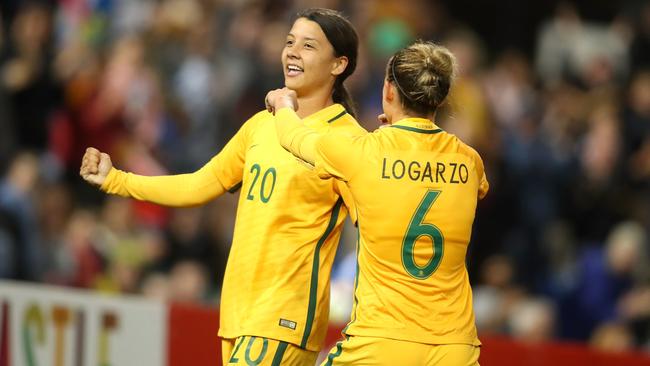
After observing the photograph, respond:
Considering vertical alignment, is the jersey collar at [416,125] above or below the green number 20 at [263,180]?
above

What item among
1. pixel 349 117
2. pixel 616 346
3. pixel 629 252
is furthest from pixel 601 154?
pixel 349 117

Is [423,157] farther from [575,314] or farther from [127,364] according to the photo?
A: [575,314]

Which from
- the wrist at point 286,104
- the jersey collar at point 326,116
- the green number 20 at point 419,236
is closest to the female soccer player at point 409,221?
the green number 20 at point 419,236

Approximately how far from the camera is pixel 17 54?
12.9m

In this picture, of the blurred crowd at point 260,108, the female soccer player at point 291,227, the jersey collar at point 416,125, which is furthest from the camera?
the blurred crowd at point 260,108

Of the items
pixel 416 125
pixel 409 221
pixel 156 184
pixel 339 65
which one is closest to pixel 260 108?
pixel 156 184

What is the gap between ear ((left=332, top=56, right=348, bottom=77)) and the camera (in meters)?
6.23

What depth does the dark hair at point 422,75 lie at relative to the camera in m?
5.50

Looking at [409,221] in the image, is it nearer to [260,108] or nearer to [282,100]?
[282,100]

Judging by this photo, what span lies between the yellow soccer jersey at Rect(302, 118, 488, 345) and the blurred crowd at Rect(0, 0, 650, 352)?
5.01 m

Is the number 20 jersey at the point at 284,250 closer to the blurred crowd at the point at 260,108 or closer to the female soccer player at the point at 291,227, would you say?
the female soccer player at the point at 291,227

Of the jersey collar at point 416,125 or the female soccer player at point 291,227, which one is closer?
the jersey collar at point 416,125

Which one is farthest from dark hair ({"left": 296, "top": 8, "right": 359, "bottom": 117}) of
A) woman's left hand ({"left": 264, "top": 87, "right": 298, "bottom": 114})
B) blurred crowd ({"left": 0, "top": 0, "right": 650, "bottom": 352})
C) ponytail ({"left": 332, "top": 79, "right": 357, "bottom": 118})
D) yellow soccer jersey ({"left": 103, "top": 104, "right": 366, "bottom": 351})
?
blurred crowd ({"left": 0, "top": 0, "right": 650, "bottom": 352})

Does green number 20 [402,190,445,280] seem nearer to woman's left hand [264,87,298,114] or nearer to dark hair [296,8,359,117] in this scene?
woman's left hand [264,87,298,114]
